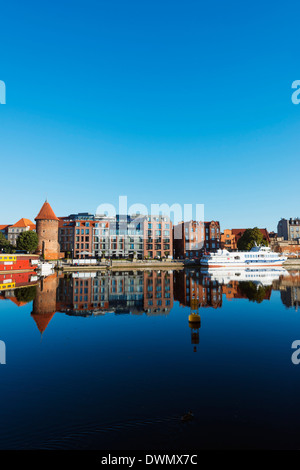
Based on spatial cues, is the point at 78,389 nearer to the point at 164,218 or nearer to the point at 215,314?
the point at 215,314

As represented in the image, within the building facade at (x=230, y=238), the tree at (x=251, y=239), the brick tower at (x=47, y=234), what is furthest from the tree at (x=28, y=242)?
the tree at (x=251, y=239)

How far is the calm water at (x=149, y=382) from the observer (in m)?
8.93

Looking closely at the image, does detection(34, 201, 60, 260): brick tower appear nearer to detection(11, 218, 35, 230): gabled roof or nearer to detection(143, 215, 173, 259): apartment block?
detection(143, 215, 173, 259): apartment block

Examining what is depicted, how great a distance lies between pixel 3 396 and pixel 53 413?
9.19 ft

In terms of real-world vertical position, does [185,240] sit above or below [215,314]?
above

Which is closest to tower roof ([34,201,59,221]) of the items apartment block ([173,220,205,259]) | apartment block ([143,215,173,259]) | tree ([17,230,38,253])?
tree ([17,230,38,253])

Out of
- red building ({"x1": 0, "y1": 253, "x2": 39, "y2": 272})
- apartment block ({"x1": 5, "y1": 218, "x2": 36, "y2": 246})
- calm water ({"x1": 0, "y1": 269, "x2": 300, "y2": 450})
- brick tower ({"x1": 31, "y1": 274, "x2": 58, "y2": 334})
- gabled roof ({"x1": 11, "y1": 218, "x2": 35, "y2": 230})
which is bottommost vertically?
brick tower ({"x1": 31, "y1": 274, "x2": 58, "y2": 334})

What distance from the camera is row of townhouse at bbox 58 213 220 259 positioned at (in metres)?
111

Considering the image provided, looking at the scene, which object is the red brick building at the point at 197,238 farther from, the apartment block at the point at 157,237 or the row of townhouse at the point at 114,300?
the row of townhouse at the point at 114,300

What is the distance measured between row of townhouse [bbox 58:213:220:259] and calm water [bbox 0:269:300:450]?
3299 inches

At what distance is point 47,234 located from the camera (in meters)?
99.4

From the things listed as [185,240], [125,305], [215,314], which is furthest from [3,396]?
[185,240]

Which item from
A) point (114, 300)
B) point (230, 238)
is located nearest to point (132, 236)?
point (230, 238)

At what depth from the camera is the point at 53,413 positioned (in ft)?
33.8
